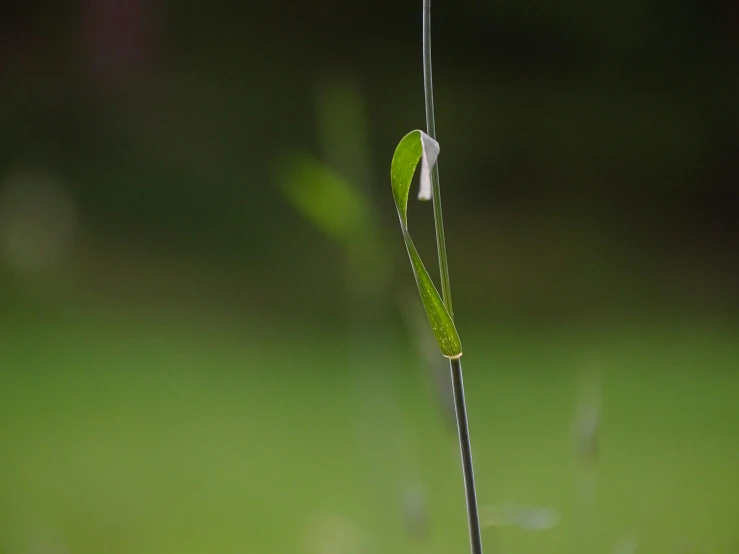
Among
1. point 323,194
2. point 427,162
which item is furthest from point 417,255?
point 323,194

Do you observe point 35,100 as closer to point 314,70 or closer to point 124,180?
point 124,180

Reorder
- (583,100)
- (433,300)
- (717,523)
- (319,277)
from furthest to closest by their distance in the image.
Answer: (583,100), (319,277), (717,523), (433,300)

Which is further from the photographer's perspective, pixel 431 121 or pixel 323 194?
pixel 323 194

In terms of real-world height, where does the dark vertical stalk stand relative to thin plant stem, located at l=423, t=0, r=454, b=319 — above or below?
below

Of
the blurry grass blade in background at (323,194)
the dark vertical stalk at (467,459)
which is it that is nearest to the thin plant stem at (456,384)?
the dark vertical stalk at (467,459)

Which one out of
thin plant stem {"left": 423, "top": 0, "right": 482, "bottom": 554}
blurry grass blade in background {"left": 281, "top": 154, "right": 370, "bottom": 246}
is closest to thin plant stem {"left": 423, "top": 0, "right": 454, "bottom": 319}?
thin plant stem {"left": 423, "top": 0, "right": 482, "bottom": 554}

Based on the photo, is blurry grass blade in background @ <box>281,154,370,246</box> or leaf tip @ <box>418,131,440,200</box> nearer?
leaf tip @ <box>418,131,440,200</box>

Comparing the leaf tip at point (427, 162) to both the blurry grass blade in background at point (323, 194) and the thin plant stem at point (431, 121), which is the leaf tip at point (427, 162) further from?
the blurry grass blade in background at point (323, 194)

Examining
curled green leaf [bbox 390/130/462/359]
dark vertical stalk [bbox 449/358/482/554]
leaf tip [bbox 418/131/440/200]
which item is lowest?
dark vertical stalk [bbox 449/358/482/554]

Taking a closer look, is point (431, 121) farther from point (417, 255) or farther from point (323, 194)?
point (323, 194)

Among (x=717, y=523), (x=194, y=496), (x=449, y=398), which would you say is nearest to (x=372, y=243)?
(x=449, y=398)

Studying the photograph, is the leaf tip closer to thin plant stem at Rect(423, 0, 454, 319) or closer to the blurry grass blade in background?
thin plant stem at Rect(423, 0, 454, 319)
